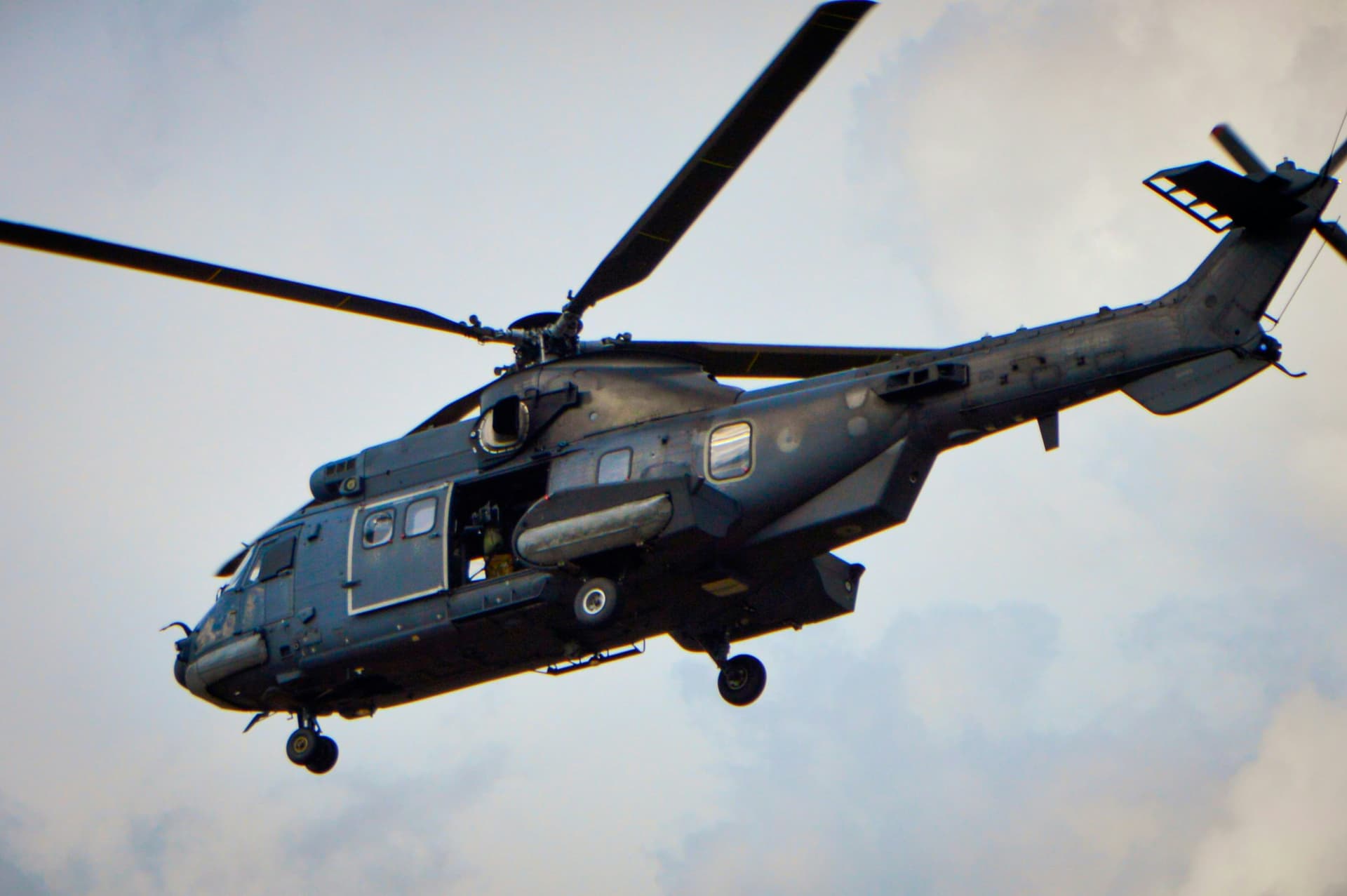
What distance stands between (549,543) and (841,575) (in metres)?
4.74

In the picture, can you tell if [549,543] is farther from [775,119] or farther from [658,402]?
[775,119]

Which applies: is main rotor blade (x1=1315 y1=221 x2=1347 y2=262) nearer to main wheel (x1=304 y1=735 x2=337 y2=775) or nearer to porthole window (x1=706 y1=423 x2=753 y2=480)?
porthole window (x1=706 y1=423 x2=753 y2=480)

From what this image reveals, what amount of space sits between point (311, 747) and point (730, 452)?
8.30 meters

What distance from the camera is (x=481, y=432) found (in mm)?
26312

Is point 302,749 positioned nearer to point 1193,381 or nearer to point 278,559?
point 278,559

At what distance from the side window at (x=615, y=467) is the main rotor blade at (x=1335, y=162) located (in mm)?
9651

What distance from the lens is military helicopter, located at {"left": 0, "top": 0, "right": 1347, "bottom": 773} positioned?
75.7 ft

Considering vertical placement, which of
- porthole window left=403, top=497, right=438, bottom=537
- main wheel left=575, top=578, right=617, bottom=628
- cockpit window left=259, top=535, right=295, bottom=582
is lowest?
main wheel left=575, top=578, right=617, bottom=628

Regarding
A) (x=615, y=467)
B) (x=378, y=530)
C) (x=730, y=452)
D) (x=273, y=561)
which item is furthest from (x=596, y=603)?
(x=273, y=561)

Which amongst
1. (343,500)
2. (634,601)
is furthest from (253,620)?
(634,601)

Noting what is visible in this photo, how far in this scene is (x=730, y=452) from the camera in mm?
24344

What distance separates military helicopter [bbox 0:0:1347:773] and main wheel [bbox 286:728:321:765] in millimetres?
30

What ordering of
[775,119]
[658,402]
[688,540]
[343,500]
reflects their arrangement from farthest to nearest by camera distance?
[343,500] < [658,402] < [688,540] < [775,119]

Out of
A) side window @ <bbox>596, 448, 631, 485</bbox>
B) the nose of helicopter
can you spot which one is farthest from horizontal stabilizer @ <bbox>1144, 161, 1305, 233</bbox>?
the nose of helicopter
